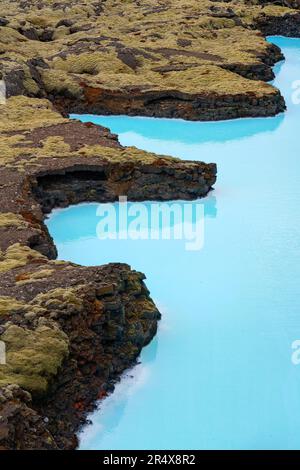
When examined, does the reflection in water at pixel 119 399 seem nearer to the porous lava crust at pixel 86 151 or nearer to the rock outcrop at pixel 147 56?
the porous lava crust at pixel 86 151

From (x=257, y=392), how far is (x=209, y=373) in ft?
4.93

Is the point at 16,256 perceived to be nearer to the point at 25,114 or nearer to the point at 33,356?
the point at 33,356

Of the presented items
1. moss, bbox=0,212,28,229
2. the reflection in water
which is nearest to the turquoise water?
the reflection in water

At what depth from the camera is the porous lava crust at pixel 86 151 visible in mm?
19297

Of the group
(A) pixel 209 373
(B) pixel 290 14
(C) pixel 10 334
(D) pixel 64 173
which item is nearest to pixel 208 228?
(D) pixel 64 173

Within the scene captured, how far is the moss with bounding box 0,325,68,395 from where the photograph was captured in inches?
723

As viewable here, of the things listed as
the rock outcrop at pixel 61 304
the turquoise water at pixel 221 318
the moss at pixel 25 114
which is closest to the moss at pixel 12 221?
the rock outcrop at pixel 61 304

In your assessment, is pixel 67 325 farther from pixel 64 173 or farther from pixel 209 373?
pixel 64 173

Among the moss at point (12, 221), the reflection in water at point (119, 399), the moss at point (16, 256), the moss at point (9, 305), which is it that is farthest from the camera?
the moss at point (12, 221)

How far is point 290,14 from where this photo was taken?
75.9 meters

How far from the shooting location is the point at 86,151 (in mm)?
35969

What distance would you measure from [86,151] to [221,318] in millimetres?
14362

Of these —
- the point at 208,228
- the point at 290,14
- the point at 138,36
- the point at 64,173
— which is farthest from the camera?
the point at 290,14

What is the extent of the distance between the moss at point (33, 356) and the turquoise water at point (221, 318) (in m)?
1.66
